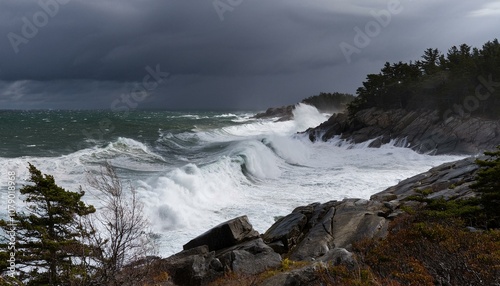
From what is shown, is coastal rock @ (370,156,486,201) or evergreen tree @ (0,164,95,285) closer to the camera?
evergreen tree @ (0,164,95,285)

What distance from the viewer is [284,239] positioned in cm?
1393

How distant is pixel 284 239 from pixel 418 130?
40.0m

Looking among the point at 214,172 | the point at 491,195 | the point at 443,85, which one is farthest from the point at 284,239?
the point at 443,85

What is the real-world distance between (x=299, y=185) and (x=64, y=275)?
20231 mm

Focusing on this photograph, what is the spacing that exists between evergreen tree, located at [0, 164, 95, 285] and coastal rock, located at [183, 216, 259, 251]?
Answer: 435 cm

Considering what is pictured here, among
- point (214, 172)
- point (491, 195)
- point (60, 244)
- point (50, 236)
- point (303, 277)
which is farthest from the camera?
point (214, 172)

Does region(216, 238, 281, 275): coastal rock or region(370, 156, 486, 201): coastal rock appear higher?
region(216, 238, 281, 275): coastal rock

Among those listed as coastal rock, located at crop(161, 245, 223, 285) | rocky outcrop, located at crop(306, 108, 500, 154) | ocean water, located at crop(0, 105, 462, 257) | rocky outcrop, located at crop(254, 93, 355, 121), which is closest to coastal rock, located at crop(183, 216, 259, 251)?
coastal rock, located at crop(161, 245, 223, 285)

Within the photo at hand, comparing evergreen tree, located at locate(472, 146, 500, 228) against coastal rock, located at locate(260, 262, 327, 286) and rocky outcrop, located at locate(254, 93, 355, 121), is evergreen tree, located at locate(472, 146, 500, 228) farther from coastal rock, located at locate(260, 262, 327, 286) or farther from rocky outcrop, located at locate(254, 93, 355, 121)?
rocky outcrop, located at locate(254, 93, 355, 121)

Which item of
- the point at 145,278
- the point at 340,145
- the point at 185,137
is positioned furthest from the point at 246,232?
the point at 185,137

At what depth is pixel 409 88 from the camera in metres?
56.5

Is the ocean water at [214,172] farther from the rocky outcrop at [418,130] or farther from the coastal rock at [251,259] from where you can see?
the coastal rock at [251,259]

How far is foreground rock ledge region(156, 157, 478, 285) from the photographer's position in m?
11.7

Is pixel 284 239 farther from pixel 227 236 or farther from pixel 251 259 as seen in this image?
pixel 251 259
